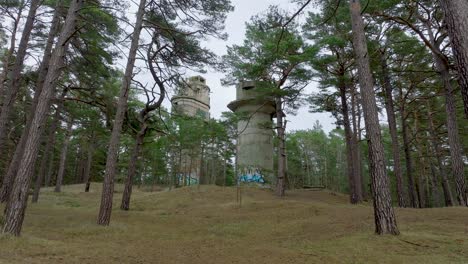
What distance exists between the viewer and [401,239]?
17.8 feet

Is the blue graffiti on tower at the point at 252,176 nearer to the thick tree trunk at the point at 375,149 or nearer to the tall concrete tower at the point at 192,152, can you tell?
the tall concrete tower at the point at 192,152

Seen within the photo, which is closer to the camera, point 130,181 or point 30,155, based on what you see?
point 30,155

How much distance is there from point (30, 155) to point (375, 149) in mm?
7590

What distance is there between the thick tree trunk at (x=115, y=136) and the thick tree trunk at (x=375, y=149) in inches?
268

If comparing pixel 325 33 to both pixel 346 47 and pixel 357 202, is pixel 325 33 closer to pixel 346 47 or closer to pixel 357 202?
pixel 346 47

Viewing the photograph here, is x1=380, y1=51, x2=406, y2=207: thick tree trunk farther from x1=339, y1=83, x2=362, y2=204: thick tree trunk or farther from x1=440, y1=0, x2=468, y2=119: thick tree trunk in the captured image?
x1=440, y1=0, x2=468, y2=119: thick tree trunk

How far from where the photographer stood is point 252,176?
22.0 meters

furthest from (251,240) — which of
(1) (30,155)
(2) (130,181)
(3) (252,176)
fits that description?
(3) (252,176)

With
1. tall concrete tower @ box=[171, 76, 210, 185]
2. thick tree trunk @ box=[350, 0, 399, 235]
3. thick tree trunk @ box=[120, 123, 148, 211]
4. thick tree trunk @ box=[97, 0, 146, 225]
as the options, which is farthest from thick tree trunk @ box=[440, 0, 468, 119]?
tall concrete tower @ box=[171, 76, 210, 185]

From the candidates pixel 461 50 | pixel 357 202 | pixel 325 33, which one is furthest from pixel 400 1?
pixel 357 202

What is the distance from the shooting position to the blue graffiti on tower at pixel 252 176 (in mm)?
21938

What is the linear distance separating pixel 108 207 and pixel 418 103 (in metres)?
18.4

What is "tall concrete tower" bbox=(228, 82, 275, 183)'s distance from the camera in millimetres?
22188

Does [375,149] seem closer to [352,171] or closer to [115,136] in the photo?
[115,136]
